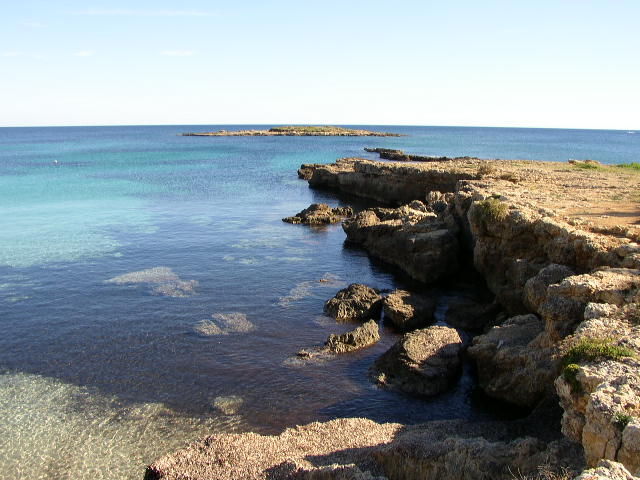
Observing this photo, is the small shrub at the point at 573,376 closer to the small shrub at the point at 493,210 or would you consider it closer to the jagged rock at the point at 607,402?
the jagged rock at the point at 607,402

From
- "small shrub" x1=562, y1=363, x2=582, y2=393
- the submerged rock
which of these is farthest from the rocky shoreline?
the submerged rock

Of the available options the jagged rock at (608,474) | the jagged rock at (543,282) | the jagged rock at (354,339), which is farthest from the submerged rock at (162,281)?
the jagged rock at (608,474)

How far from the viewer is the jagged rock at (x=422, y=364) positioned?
1831cm

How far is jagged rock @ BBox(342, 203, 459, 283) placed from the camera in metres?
29.9

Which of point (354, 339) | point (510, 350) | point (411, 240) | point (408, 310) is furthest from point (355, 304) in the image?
point (510, 350)

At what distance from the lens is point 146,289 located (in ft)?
93.2

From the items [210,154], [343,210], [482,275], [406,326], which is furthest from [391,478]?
[210,154]

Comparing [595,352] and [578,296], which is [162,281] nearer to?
[578,296]

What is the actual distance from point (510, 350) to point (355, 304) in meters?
8.87

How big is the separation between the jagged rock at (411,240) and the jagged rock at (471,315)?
15.1 ft

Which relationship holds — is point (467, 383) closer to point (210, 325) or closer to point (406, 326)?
point (406, 326)

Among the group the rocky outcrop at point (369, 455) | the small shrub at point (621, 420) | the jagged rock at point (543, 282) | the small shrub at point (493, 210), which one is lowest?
the rocky outcrop at point (369, 455)

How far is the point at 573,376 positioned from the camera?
36.3 ft

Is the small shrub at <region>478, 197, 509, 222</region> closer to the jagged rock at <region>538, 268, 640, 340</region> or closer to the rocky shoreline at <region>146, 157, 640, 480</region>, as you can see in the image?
the rocky shoreline at <region>146, 157, 640, 480</region>
